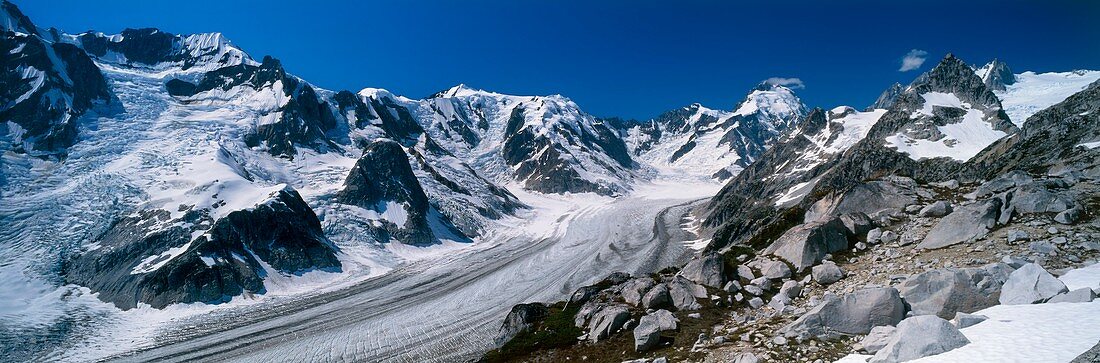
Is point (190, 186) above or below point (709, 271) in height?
above

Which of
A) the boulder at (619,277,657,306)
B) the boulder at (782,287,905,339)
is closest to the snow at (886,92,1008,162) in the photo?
the boulder at (619,277,657,306)

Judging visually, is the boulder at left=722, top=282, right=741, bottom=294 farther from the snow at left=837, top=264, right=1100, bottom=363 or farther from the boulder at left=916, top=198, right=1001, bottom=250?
the snow at left=837, top=264, right=1100, bottom=363

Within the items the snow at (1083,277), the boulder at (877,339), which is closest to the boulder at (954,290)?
the snow at (1083,277)

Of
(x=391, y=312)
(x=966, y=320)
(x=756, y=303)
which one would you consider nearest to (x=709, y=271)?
(x=756, y=303)

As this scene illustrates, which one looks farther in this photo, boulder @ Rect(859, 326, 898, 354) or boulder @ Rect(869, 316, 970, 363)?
boulder @ Rect(859, 326, 898, 354)

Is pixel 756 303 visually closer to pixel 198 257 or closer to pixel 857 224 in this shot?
pixel 857 224

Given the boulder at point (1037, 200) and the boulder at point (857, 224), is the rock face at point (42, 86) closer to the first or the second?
the boulder at point (857, 224)
